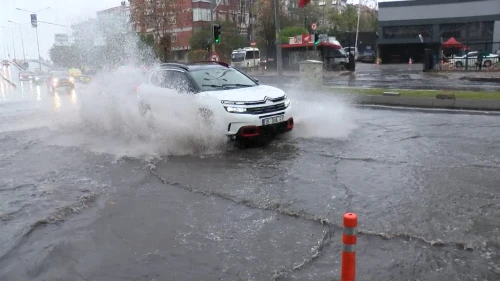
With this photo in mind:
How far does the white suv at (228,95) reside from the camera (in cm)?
795

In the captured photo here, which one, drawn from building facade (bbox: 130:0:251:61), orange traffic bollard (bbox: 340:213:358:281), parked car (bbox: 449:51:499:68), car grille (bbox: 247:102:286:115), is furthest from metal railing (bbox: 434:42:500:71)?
orange traffic bollard (bbox: 340:213:358:281)

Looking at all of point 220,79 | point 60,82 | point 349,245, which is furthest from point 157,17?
point 349,245

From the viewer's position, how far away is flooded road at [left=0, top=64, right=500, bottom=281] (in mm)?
3936

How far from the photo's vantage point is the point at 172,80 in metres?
9.25

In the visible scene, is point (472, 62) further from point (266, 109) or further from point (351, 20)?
point (351, 20)

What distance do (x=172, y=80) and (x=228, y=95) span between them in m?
1.71

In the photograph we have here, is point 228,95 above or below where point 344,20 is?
below

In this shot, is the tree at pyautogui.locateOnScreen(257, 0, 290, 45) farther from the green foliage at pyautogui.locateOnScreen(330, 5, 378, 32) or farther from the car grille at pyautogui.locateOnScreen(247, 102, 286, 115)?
the car grille at pyautogui.locateOnScreen(247, 102, 286, 115)

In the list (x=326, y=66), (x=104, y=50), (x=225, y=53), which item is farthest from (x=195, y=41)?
(x=104, y=50)

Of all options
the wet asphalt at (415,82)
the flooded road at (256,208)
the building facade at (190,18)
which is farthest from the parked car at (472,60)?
the flooded road at (256,208)

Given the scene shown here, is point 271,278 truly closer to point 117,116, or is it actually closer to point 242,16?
point 117,116

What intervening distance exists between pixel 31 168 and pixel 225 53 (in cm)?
4505

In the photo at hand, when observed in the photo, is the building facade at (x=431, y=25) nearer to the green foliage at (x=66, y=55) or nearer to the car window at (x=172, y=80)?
the green foliage at (x=66, y=55)

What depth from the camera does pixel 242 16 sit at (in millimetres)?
63594
